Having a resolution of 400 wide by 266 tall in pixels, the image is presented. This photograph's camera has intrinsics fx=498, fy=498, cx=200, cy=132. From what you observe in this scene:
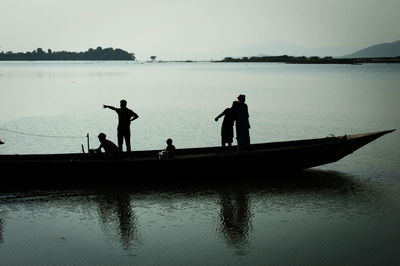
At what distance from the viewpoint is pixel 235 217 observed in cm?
1105

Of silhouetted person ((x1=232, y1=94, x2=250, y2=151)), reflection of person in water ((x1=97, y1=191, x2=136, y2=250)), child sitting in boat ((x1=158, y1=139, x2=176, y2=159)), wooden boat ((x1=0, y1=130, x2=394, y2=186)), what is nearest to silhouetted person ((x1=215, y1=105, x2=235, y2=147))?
silhouetted person ((x1=232, y1=94, x2=250, y2=151))

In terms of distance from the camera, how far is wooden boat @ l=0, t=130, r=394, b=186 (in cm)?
1348

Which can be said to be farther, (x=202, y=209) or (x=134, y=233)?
(x=202, y=209)

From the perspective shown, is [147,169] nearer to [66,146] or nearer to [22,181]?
[22,181]

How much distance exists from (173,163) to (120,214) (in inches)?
108

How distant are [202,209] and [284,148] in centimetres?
411

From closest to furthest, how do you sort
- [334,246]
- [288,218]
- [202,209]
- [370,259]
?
[370,259]
[334,246]
[288,218]
[202,209]

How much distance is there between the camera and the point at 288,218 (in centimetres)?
1085

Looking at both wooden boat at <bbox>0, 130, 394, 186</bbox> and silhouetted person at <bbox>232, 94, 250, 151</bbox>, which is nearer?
wooden boat at <bbox>0, 130, 394, 186</bbox>

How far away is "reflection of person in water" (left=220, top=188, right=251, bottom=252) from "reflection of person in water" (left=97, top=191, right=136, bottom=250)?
1922 mm

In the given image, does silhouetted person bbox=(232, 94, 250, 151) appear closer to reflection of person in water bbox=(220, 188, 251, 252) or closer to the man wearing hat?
the man wearing hat

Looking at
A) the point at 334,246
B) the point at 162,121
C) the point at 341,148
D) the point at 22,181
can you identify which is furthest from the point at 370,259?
the point at 162,121

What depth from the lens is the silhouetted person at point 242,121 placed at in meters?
14.0

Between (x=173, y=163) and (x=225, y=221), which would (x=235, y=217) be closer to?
(x=225, y=221)
